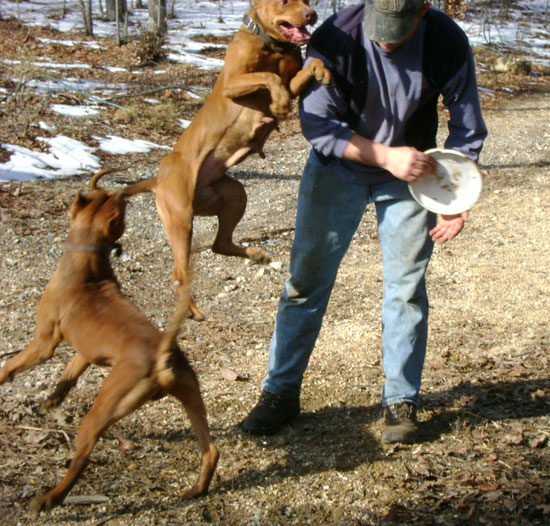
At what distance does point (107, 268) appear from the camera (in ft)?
11.6

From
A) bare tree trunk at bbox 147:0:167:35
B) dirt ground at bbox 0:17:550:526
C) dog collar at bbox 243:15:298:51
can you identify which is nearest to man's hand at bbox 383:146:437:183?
dog collar at bbox 243:15:298:51

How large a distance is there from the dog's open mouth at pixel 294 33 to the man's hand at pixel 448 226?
1.28m

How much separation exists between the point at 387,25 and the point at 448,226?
3.38ft

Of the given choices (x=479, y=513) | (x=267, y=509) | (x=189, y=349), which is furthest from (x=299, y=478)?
(x=189, y=349)

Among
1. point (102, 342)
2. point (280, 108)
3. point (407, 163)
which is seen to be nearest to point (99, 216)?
point (102, 342)

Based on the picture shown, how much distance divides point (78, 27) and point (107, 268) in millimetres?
18768

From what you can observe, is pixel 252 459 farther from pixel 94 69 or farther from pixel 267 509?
pixel 94 69

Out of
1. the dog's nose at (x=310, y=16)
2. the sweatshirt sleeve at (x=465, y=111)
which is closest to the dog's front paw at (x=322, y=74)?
the sweatshirt sleeve at (x=465, y=111)

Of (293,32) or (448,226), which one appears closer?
(448,226)

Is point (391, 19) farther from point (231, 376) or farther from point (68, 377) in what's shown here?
point (231, 376)

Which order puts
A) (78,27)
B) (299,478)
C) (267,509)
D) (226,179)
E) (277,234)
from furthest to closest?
1. (78,27)
2. (277,234)
3. (226,179)
4. (299,478)
5. (267,509)

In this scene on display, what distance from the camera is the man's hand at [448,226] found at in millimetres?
3570

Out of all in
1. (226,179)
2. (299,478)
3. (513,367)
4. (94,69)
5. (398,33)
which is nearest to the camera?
(398,33)

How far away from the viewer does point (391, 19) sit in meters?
3.12
